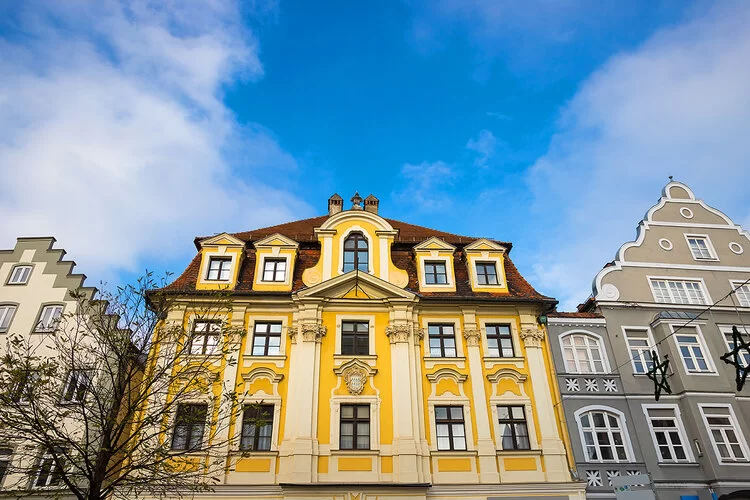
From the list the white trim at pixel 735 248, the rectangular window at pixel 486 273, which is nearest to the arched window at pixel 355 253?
the rectangular window at pixel 486 273

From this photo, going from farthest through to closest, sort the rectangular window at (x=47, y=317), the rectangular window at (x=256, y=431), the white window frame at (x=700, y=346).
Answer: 1. the rectangular window at (x=47, y=317)
2. the white window frame at (x=700, y=346)
3. the rectangular window at (x=256, y=431)

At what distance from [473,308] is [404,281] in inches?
121

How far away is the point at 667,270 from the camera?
23.8 metres

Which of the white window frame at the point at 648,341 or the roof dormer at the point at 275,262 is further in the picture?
the roof dormer at the point at 275,262

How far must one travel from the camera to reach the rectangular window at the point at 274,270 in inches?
891

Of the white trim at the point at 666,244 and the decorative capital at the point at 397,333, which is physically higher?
the white trim at the point at 666,244

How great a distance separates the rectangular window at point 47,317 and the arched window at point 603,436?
20.6 meters

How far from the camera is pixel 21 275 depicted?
22.7 meters

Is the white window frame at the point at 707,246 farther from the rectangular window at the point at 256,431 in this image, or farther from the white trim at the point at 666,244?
the rectangular window at the point at 256,431

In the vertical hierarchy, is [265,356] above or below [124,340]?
above

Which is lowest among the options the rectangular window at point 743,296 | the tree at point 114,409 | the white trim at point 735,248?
the tree at point 114,409

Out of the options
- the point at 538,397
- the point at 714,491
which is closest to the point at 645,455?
the point at 714,491

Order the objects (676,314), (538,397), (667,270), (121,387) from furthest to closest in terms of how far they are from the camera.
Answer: (667,270)
(676,314)
(538,397)
(121,387)

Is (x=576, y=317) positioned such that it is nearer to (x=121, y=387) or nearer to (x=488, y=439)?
(x=488, y=439)
